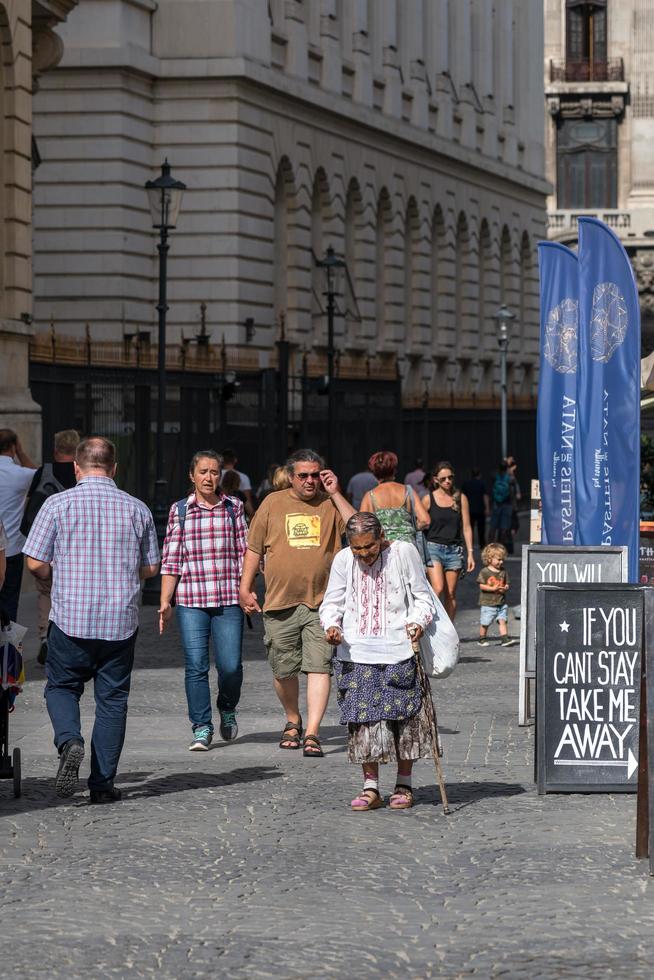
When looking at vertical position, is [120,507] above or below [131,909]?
above

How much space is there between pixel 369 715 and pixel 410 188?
144 feet

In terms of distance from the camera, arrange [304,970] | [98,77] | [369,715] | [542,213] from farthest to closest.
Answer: [542,213] < [98,77] < [369,715] < [304,970]

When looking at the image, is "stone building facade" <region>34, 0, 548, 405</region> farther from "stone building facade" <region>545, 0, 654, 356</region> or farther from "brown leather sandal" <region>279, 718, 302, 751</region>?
"brown leather sandal" <region>279, 718, 302, 751</region>

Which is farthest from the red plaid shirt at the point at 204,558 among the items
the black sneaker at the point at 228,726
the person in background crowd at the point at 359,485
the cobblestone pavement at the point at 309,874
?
the person in background crowd at the point at 359,485

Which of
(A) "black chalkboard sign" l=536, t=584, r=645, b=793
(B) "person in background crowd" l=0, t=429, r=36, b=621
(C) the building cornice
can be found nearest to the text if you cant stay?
(A) "black chalkboard sign" l=536, t=584, r=645, b=793

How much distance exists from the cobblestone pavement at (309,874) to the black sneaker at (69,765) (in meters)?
0.10

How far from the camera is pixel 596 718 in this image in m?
11.3

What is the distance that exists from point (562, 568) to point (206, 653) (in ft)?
8.43

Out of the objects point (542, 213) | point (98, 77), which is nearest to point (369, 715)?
point (98, 77)

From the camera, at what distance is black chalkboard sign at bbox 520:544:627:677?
14.2 metres

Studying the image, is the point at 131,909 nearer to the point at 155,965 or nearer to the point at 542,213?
the point at 155,965

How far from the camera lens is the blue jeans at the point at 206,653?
13.0m

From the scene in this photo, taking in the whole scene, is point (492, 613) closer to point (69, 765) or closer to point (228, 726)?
point (228, 726)

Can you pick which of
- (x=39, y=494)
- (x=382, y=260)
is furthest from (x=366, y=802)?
(x=382, y=260)
